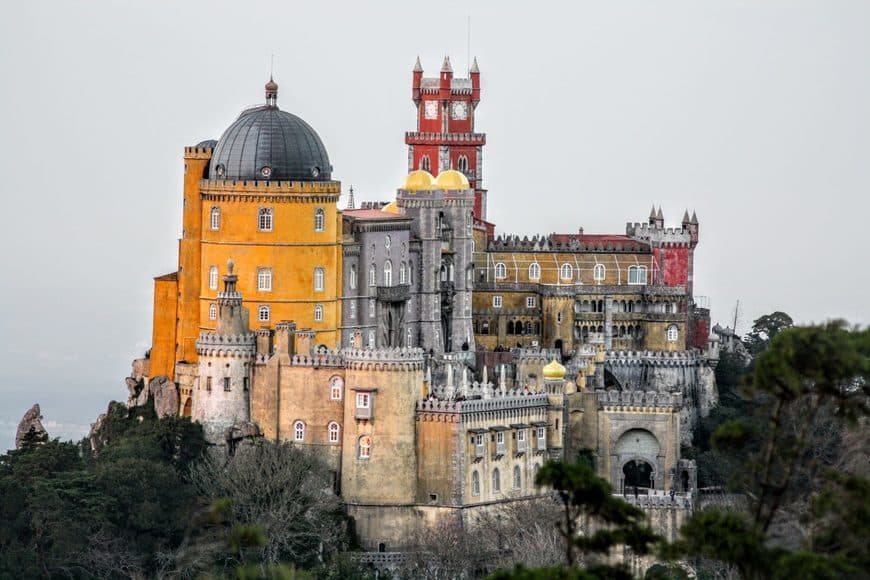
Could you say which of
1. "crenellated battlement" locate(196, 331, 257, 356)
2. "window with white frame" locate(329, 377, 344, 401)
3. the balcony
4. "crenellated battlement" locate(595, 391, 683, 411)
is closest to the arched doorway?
"crenellated battlement" locate(595, 391, 683, 411)

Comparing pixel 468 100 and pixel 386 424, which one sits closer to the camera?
pixel 386 424

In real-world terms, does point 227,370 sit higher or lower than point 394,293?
lower

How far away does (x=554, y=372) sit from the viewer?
11362 centimetres

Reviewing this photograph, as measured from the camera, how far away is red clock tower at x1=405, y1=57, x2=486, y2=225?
14288 cm

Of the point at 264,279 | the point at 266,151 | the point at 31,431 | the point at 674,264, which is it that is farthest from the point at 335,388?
the point at 674,264

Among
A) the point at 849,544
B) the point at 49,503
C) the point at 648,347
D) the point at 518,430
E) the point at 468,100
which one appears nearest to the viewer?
the point at 849,544

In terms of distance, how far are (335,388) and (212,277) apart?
904 centimetres

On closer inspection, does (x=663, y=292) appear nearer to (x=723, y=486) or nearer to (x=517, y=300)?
(x=517, y=300)

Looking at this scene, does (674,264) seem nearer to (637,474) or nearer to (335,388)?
(637,474)

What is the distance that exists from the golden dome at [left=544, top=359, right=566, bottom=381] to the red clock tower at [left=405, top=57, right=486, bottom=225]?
2884 cm

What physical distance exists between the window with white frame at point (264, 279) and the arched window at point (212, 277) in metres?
2.07

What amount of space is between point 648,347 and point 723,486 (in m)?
14.7

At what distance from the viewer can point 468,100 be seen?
14475 cm

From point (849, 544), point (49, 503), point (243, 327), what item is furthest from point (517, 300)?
point (849, 544)
